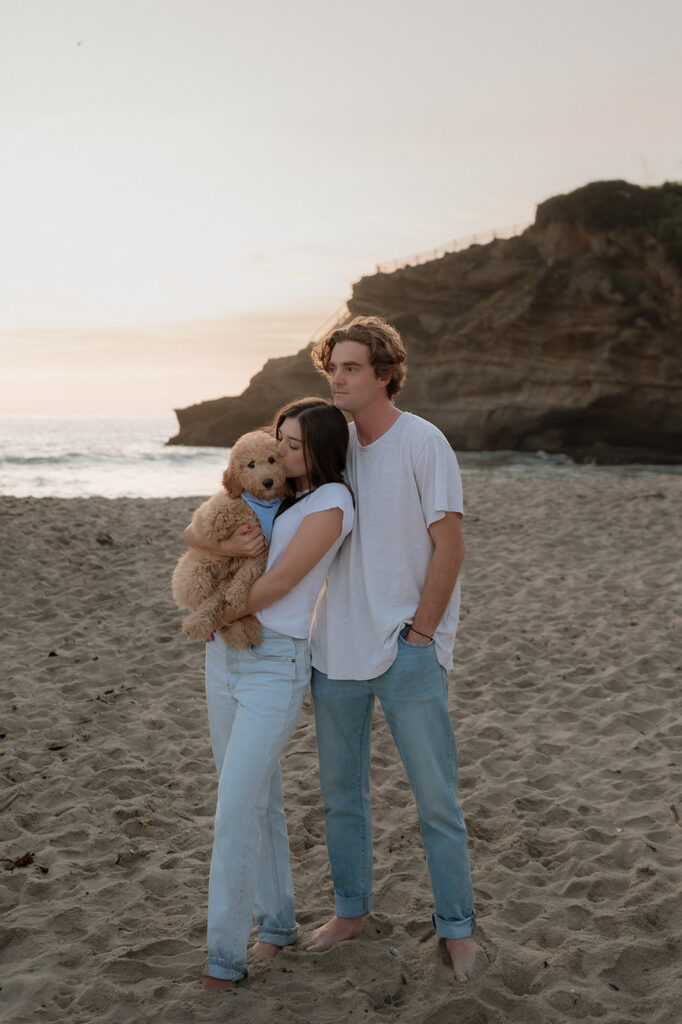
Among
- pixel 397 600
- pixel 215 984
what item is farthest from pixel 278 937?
pixel 397 600

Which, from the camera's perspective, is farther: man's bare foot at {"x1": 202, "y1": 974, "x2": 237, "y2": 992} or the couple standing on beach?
man's bare foot at {"x1": 202, "y1": 974, "x2": 237, "y2": 992}

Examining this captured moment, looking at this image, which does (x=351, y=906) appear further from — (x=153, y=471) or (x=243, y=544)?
(x=153, y=471)

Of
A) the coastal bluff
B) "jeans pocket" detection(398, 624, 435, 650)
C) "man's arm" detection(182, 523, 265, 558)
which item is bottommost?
"jeans pocket" detection(398, 624, 435, 650)

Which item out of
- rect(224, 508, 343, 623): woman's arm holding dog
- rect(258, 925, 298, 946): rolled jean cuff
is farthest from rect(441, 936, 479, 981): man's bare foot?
rect(224, 508, 343, 623): woman's arm holding dog

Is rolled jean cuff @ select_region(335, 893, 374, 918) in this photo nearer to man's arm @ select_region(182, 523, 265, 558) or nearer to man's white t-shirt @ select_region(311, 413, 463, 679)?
man's white t-shirt @ select_region(311, 413, 463, 679)

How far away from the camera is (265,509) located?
278 cm

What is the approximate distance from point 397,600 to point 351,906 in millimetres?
1261

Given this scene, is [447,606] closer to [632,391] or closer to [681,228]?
[632,391]

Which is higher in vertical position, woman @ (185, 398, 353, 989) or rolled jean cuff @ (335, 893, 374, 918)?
woman @ (185, 398, 353, 989)

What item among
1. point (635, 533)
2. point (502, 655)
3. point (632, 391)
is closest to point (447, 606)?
point (502, 655)

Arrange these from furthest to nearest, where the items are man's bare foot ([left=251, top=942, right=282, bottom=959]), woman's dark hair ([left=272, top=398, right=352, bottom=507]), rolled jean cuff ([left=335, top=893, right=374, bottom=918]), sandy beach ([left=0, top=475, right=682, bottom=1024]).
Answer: rolled jean cuff ([left=335, top=893, right=374, bottom=918]) → man's bare foot ([left=251, top=942, right=282, bottom=959]) → sandy beach ([left=0, top=475, right=682, bottom=1024]) → woman's dark hair ([left=272, top=398, right=352, bottom=507])

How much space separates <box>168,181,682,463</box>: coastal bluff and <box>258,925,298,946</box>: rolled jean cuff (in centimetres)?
3392

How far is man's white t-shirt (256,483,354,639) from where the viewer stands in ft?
8.71

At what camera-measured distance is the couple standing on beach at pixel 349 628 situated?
263 cm
